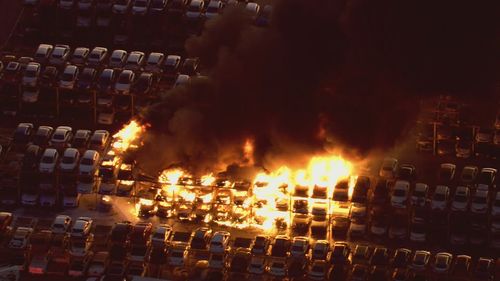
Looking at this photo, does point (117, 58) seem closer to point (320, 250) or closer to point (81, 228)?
point (81, 228)

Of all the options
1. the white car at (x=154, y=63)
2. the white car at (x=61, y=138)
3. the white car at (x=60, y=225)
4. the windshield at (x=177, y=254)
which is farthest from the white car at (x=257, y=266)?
the white car at (x=154, y=63)

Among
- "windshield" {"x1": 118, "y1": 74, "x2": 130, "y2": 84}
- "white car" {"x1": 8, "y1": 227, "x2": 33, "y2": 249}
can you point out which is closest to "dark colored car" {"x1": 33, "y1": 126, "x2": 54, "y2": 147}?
"windshield" {"x1": 118, "y1": 74, "x2": 130, "y2": 84}

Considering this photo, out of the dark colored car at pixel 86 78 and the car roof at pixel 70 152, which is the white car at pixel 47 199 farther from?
the dark colored car at pixel 86 78

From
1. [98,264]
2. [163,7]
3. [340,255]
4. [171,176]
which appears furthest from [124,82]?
[340,255]

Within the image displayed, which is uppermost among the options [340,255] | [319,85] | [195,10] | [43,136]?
[195,10]

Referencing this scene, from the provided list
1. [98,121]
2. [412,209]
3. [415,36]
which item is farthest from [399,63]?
[98,121]

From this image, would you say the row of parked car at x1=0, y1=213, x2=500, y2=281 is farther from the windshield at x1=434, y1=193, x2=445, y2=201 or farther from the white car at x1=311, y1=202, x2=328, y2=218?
the windshield at x1=434, y1=193, x2=445, y2=201

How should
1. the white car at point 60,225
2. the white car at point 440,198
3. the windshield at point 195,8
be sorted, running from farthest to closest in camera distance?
the windshield at point 195,8 < the white car at point 440,198 < the white car at point 60,225
